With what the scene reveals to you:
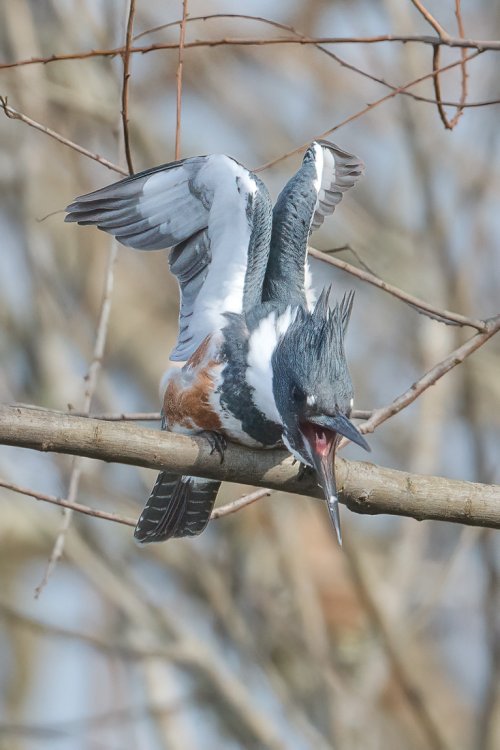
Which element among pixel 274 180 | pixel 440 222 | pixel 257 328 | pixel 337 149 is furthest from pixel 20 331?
pixel 257 328

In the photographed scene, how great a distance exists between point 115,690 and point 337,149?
16.1ft

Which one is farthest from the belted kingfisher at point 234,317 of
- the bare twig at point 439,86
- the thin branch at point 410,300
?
the bare twig at point 439,86

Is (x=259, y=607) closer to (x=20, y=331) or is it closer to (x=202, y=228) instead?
(x=20, y=331)

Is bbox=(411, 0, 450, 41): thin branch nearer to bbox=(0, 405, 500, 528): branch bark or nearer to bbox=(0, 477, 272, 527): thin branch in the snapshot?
bbox=(0, 405, 500, 528): branch bark

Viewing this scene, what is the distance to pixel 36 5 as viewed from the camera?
24.1 ft

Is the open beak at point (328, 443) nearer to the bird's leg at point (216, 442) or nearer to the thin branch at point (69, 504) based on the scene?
the bird's leg at point (216, 442)

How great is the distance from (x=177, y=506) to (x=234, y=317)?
0.81 metres

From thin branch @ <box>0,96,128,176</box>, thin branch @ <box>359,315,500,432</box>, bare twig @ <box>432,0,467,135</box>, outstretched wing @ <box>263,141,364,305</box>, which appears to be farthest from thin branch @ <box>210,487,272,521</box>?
bare twig @ <box>432,0,467,135</box>

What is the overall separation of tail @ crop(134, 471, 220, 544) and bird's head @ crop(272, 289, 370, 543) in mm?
816

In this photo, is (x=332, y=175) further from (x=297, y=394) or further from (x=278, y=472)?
(x=278, y=472)

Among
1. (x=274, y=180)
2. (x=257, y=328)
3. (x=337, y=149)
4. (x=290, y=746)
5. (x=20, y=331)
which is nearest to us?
(x=257, y=328)

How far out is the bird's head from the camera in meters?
3.35

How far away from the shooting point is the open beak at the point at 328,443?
3.22 m

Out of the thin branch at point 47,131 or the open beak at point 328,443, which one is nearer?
the open beak at point 328,443
